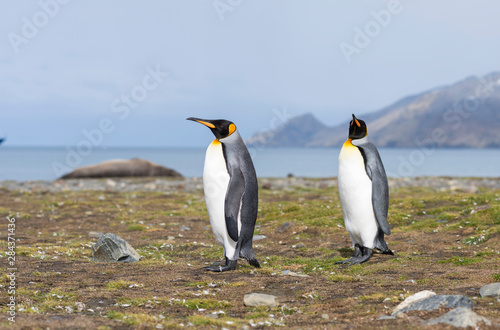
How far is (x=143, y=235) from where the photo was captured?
44.3ft

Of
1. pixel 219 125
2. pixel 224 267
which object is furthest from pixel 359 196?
pixel 219 125

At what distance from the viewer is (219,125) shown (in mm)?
8805

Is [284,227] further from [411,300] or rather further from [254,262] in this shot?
[411,300]

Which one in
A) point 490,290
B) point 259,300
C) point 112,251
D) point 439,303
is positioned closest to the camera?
point 439,303

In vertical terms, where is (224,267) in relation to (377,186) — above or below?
below

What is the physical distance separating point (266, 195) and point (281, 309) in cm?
1576

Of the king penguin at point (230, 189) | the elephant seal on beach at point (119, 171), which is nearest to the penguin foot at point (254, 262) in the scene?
the king penguin at point (230, 189)

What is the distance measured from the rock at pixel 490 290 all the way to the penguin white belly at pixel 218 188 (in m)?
4.17

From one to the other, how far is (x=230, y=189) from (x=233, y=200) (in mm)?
206

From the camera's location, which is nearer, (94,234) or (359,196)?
(359,196)

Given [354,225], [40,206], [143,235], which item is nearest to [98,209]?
[40,206]

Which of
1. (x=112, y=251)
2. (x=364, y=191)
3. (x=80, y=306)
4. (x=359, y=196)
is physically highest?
(x=364, y=191)

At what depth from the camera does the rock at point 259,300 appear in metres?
6.57

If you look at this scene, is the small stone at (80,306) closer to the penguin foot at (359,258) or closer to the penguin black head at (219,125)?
the penguin black head at (219,125)
